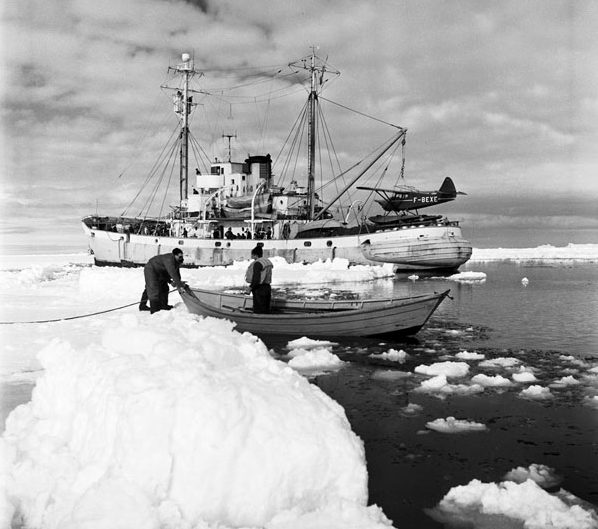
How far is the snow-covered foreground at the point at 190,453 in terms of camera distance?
4262mm

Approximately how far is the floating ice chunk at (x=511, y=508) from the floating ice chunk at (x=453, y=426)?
1773 mm

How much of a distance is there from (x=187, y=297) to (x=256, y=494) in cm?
1066

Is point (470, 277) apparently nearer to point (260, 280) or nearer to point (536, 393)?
point (260, 280)

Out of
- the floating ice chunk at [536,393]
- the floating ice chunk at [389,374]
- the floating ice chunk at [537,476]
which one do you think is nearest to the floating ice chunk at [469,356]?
the floating ice chunk at [389,374]

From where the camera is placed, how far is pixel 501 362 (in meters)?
11.0

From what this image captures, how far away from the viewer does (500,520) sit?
4.86m

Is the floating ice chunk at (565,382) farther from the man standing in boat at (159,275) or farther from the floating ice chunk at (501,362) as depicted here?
the man standing in boat at (159,275)

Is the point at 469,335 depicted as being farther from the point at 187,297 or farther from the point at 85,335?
the point at 85,335

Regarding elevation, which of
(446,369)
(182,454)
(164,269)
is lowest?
(446,369)

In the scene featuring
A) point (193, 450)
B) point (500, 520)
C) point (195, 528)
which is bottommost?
point (500, 520)

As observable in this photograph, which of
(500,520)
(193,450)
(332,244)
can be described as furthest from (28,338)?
(332,244)

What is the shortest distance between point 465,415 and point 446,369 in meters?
2.42

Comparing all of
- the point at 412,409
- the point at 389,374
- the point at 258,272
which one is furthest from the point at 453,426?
the point at 258,272

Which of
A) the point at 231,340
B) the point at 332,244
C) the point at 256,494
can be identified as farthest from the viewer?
the point at 332,244
